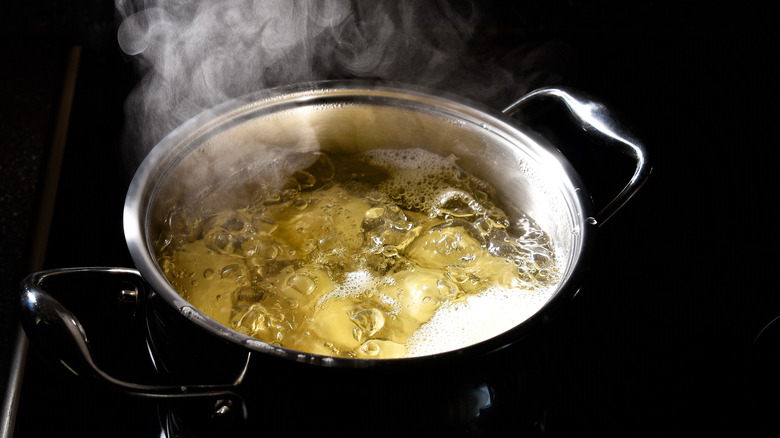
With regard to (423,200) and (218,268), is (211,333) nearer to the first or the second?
(218,268)

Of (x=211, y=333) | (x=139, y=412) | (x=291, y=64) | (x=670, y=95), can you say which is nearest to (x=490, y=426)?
(x=211, y=333)

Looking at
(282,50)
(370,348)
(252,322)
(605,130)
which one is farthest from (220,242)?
(282,50)

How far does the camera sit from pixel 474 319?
90cm

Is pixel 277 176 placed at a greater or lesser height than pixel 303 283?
greater

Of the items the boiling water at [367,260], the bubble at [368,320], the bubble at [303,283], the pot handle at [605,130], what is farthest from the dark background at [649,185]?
the bubble at [303,283]


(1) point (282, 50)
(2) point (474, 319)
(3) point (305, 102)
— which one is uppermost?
(1) point (282, 50)

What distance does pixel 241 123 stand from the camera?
41.8 inches

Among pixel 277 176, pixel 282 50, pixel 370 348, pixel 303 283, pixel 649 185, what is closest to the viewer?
pixel 370 348

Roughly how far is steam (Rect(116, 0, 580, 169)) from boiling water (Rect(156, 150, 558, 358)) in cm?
49

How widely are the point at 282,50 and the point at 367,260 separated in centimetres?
84

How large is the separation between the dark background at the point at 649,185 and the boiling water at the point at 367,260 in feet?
0.53

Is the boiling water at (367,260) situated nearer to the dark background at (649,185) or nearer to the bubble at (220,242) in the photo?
the bubble at (220,242)

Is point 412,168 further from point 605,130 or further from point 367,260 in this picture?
point 605,130

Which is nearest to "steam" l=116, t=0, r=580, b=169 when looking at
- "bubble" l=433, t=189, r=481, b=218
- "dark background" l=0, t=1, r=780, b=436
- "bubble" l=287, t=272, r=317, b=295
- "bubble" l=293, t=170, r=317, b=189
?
"dark background" l=0, t=1, r=780, b=436
